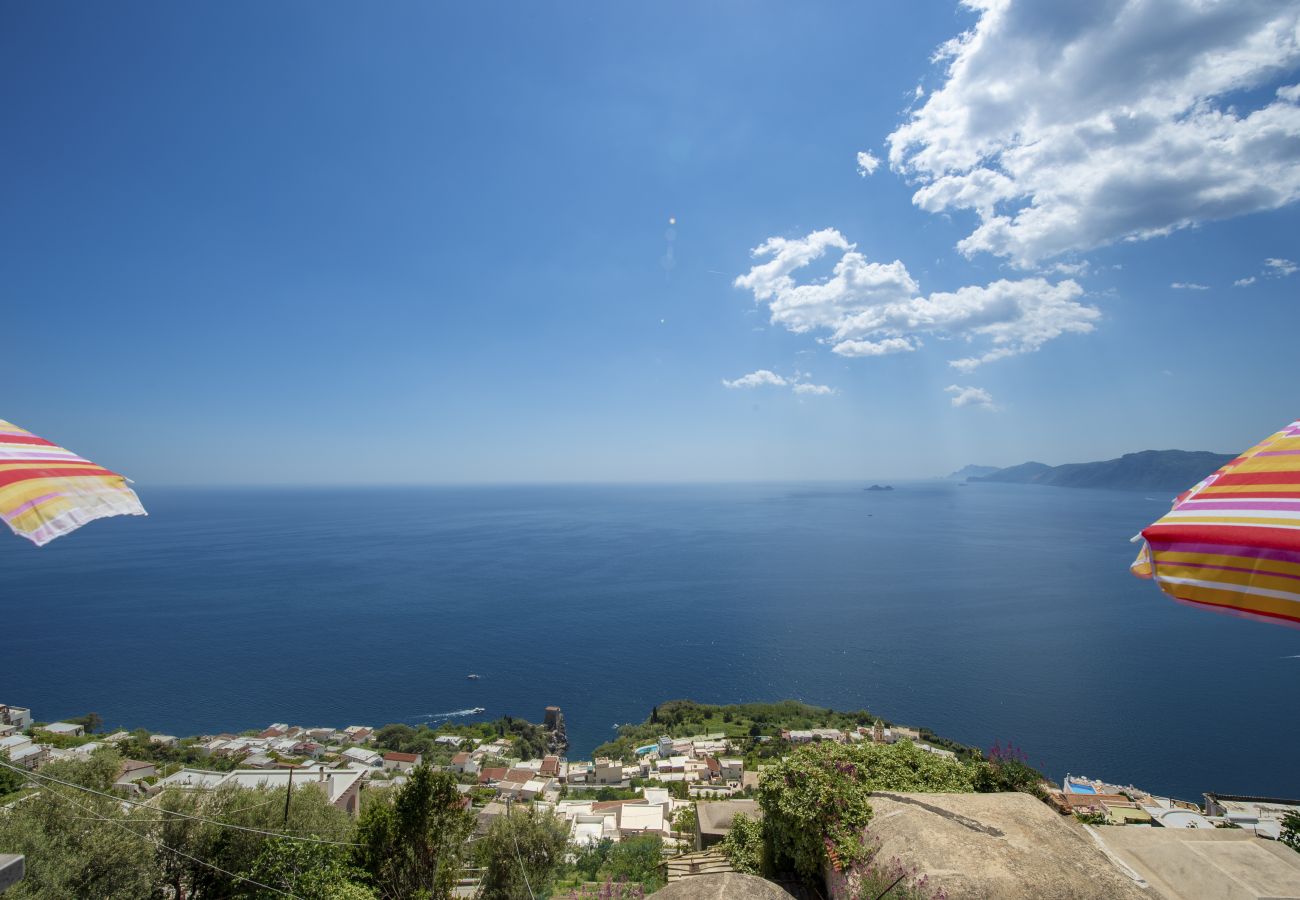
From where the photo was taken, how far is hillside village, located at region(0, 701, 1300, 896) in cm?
1406

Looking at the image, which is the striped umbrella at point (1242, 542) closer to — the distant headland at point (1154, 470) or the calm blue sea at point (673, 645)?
the calm blue sea at point (673, 645)

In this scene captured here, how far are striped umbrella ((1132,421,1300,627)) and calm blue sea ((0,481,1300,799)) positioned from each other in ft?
88.2

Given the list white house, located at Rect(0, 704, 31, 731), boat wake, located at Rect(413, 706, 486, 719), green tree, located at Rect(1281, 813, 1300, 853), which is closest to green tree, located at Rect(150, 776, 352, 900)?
green tree, located at Rect(1281, 813, 1300, 853)

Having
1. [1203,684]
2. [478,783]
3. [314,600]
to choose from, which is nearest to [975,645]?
[1203,684]

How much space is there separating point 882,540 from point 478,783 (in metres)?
→ 71.4

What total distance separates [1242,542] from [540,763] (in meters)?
26.7

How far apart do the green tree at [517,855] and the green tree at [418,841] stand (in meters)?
1.20

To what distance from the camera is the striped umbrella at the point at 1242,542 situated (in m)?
1.54

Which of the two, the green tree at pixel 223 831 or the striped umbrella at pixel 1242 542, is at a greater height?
the striped umbrella at pixel 1242 542

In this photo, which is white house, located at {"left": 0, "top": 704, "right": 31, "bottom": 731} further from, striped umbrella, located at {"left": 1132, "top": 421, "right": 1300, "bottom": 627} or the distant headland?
the distant headland

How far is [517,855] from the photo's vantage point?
8016 millimetres

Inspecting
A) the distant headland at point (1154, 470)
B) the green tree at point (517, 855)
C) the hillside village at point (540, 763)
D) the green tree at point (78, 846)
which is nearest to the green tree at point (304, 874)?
the green tree at point (517, 855)

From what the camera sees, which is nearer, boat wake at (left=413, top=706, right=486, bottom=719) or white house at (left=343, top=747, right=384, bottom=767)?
white house at (left=343, top=747, right=384, bottom=767)

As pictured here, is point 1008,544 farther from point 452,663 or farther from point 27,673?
point 27,673
